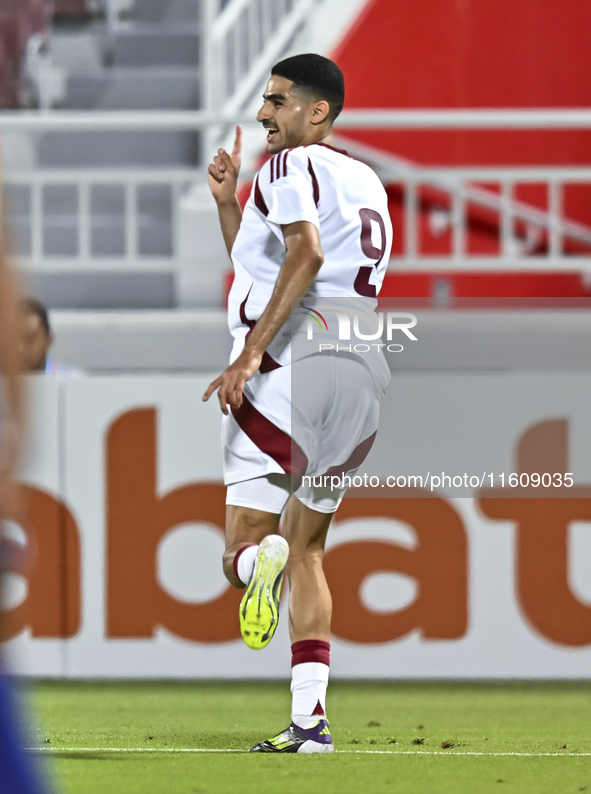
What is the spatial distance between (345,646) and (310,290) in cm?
225

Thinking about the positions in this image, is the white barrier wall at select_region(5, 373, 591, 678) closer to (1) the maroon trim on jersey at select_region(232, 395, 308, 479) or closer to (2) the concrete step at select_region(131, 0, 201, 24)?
(1) the maroon trim on jersey at select_region(232, 395, 308, 479)

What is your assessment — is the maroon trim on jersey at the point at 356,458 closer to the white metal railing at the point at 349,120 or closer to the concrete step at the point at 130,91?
the white metal railing at the point at 349,120

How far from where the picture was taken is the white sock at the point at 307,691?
3828 mm

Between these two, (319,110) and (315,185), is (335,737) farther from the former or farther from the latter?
(319,110)

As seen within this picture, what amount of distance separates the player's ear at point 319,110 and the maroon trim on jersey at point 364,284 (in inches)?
18.1

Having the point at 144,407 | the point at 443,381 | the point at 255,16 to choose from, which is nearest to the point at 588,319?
the point at 443,381

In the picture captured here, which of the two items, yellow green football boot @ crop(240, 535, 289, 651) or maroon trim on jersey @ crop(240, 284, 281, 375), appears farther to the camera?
maroon trim on jersey @ crop(240, 284, 281, 375)

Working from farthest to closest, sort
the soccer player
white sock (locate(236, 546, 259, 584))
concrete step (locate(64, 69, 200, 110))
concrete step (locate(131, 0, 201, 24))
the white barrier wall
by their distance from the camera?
concrete step (locate(131, 0, 201, 24))
concrete step (locate(64, 69, 200, 110))
the white barrier wall
the soccer player
white sock (locate(236, 546, 259, 584))

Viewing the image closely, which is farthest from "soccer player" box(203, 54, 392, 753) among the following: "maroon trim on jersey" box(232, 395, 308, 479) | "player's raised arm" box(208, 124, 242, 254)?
"player's raised arm" box(208, 124, 242, 254)

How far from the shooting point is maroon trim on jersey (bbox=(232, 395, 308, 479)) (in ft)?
12.6

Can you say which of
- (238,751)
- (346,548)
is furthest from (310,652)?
(346,548)

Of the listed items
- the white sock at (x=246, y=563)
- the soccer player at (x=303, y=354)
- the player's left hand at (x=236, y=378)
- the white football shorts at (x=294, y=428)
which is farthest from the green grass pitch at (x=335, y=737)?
the player's left hand at (x=236, y=378)

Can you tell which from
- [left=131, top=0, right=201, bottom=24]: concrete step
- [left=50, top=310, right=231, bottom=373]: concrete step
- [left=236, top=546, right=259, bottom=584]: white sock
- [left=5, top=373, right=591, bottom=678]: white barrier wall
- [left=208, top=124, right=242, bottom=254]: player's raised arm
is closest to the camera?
[left=236, top=546, right=259, bottom=584]: white sock

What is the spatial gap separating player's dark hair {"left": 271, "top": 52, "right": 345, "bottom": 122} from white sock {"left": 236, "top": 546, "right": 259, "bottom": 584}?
131cm
